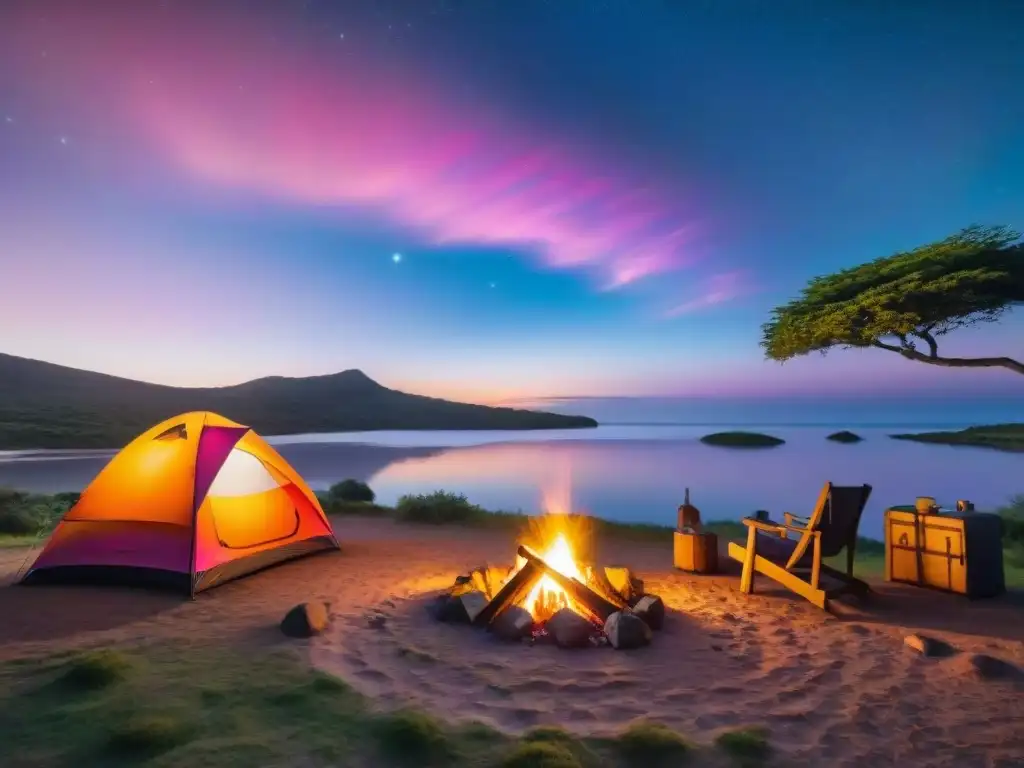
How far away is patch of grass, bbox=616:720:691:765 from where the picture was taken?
11.7 feet

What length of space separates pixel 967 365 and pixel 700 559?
278 inches

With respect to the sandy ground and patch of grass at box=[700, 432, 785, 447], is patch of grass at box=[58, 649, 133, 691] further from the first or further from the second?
patch of grass at box=[700, 432, 785, 447]

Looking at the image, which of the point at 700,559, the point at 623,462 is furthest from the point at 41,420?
the point at 700,559

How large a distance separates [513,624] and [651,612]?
57.6 inches

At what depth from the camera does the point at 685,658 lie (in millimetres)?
5250

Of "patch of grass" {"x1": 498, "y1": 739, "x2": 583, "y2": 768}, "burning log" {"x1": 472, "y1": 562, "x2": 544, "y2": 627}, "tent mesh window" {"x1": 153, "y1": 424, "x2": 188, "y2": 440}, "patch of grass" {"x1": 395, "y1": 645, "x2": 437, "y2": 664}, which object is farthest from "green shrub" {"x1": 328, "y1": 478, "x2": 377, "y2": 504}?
"patch of grass" {"x1": 498, "y1": 739, "x2": 583, "y2": 768}

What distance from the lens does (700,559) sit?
862 centimetres

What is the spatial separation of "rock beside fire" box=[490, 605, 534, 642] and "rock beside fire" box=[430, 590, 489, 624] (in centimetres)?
32

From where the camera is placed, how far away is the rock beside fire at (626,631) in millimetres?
5527

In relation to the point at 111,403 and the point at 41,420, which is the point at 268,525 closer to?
the point at 41,420

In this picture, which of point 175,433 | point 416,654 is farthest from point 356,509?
point 416,654

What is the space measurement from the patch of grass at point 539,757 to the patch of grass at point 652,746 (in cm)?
35

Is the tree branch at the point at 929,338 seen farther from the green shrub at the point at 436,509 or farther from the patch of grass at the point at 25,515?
the patch of grass at the point at 25,515

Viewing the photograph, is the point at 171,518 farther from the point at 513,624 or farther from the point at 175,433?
the point at 513,624
